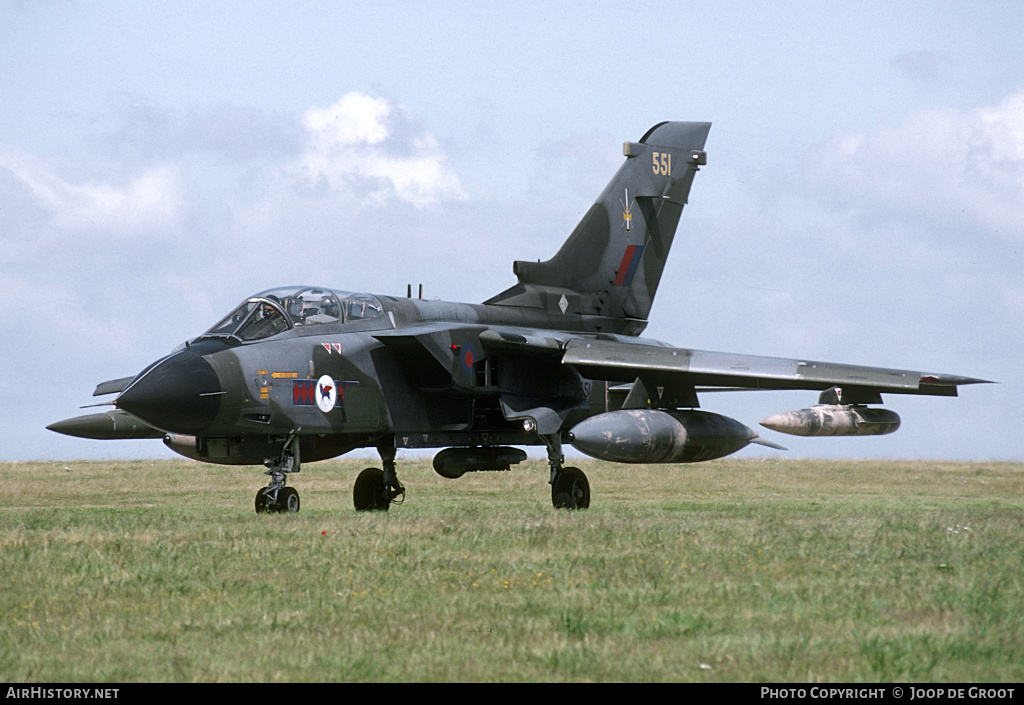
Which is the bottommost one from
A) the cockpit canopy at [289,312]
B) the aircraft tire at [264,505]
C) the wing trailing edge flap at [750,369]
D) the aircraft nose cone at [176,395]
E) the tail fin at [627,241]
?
the aircraft tire at [264,505]

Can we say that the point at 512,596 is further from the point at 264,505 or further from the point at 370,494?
the point at 370,494

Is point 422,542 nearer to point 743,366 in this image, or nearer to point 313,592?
point 313,592

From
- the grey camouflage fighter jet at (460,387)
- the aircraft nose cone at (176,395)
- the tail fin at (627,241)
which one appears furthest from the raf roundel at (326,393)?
the tail fin at (627,241)

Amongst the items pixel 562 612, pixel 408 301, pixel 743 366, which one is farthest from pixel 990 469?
pixel 562 612

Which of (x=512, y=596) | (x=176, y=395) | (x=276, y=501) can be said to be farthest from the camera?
(x=276, y=501)

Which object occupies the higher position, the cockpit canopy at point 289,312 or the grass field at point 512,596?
the cockpit canopy at point 289,312

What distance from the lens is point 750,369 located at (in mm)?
→ 17375

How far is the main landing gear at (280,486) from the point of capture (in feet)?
52.0

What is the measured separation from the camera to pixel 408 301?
1781 cm

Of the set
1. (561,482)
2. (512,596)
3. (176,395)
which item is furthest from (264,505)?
(512,596)

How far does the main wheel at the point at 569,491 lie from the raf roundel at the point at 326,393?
4022mm

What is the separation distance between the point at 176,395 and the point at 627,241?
10090mm

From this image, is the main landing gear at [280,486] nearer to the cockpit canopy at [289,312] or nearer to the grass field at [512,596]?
the grass field at [512,596]

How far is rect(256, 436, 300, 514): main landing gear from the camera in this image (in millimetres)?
15852
